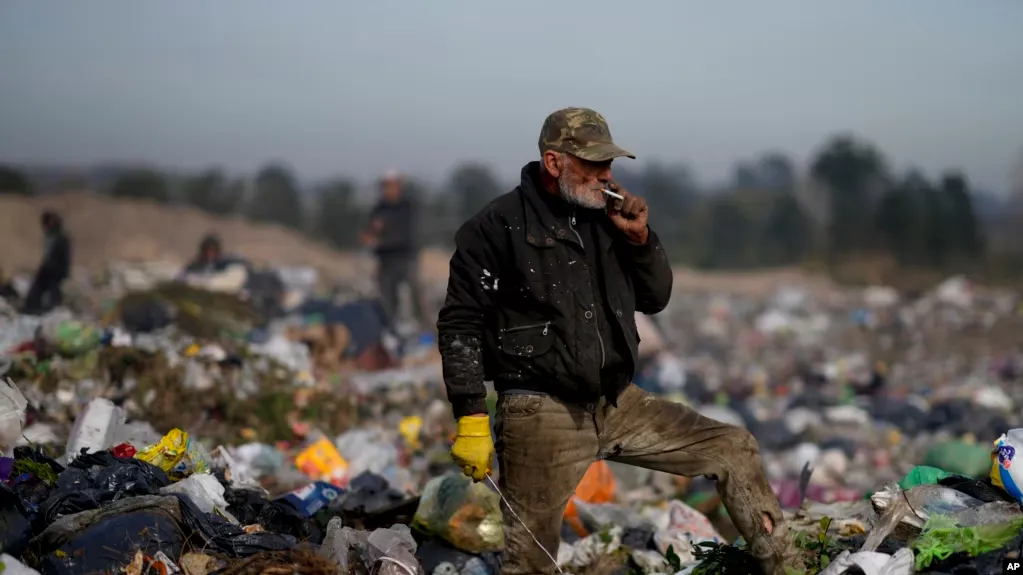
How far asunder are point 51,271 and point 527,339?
938 centimetres

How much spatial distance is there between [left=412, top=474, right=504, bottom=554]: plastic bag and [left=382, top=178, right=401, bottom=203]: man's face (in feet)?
27.1

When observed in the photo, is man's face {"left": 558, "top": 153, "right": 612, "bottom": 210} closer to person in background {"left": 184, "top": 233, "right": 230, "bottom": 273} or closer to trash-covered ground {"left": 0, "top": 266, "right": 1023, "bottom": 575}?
trash-covered ground {"left": 0, "top": 266, "right": 1023, "bottom": 575}

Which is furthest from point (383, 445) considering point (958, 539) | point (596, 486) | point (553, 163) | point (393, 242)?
point (393, 242)

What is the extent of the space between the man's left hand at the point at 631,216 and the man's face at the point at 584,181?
2.6 inches

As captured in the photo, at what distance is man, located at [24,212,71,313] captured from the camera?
37.3 ft

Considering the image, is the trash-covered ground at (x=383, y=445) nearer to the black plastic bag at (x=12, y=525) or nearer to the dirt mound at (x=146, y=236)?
the black plastic bag at (x=12, y=525)

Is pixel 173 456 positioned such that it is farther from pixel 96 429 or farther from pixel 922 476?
pixel 922 476

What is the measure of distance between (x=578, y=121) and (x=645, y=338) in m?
7.62

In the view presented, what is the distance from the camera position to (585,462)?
3744 millimetres

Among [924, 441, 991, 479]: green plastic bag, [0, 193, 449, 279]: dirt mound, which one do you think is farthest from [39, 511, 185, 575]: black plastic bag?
[0, 193, 449, 279]: dirt mound

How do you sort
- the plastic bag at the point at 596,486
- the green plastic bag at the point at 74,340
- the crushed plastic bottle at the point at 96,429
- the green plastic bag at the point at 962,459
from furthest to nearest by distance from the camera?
the green plastic bag at the point at 74,340 < the green plastic bag at the point at 962,459 < the plastic bag at the point at 596,486 < the crushed plastic bottle at the point at 96,429

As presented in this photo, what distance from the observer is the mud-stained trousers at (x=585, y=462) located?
3.62 meters

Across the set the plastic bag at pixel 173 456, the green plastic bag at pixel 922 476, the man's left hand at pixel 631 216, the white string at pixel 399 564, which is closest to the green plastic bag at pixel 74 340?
the plastic bag at pixel 173 456

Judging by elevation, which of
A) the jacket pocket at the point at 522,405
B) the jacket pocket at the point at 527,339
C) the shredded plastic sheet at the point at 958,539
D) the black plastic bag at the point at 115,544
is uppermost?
the jacket pocket at the point at 527,339
